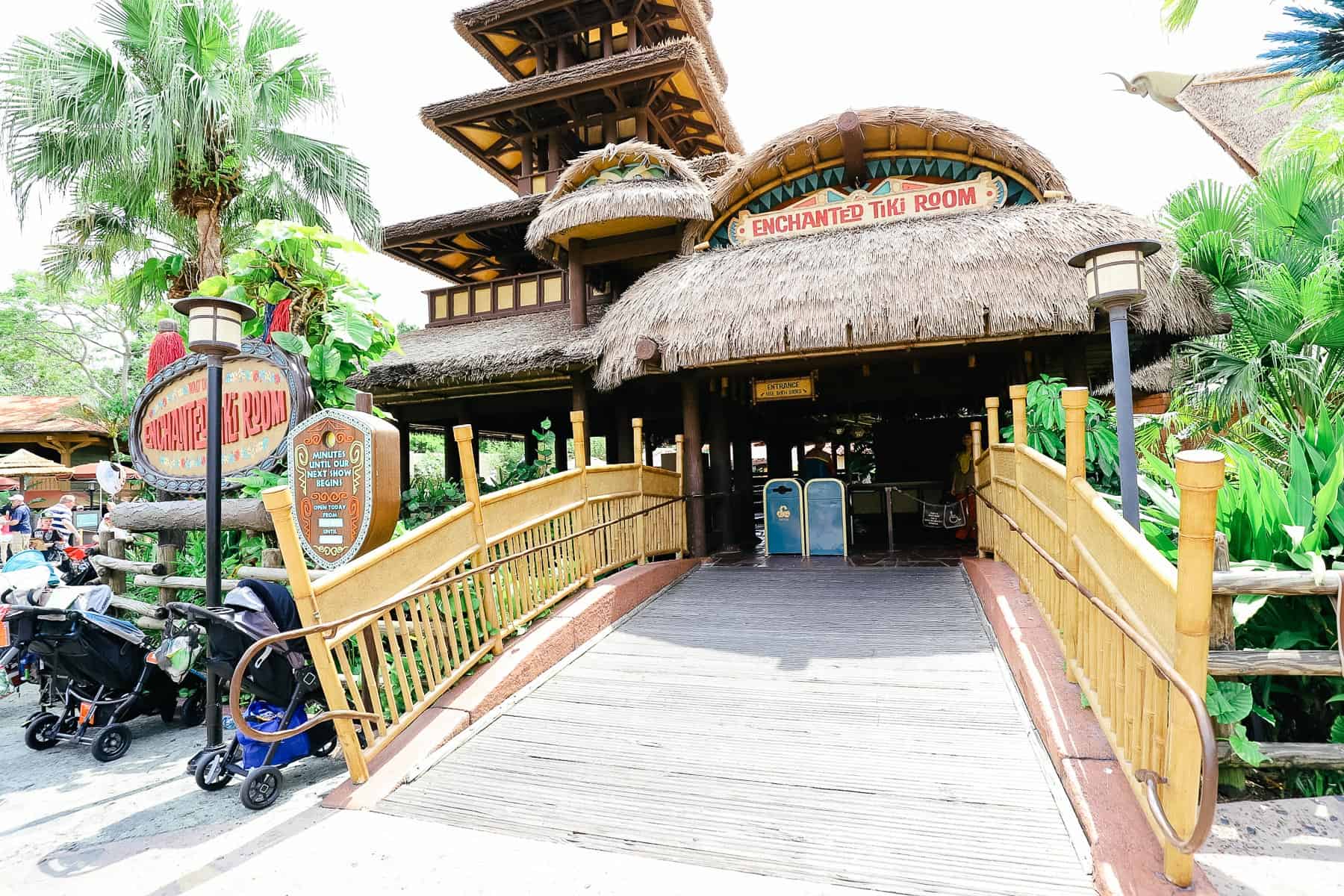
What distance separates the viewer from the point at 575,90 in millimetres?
12695

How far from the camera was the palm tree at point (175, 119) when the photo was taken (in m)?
8.55

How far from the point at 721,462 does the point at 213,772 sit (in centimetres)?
638

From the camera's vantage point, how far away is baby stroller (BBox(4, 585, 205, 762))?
518cm

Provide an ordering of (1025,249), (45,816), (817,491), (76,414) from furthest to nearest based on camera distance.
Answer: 1. (76,414)
2. (817,491)
3. (1025,249)
4. (45,816)

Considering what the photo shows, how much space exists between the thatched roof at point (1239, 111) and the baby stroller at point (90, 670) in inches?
802

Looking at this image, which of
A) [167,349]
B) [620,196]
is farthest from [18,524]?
[620,196]

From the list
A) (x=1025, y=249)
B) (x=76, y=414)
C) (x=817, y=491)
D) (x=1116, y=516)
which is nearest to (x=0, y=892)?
(x=1116, y=516)

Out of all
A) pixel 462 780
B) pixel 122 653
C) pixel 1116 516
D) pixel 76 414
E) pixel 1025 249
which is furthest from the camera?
pixel 76 414

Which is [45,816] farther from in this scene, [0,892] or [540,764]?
[540,764]

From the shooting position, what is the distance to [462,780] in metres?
3.43

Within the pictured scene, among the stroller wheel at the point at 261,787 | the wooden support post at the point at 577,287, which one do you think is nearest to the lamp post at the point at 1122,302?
the stroller wheel at the point at 261,787

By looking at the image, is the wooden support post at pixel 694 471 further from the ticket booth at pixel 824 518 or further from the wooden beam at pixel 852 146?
the wooden beam at pixel 852 146

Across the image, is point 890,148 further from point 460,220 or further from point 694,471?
point 460,220

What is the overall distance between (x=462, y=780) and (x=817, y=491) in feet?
19.6
